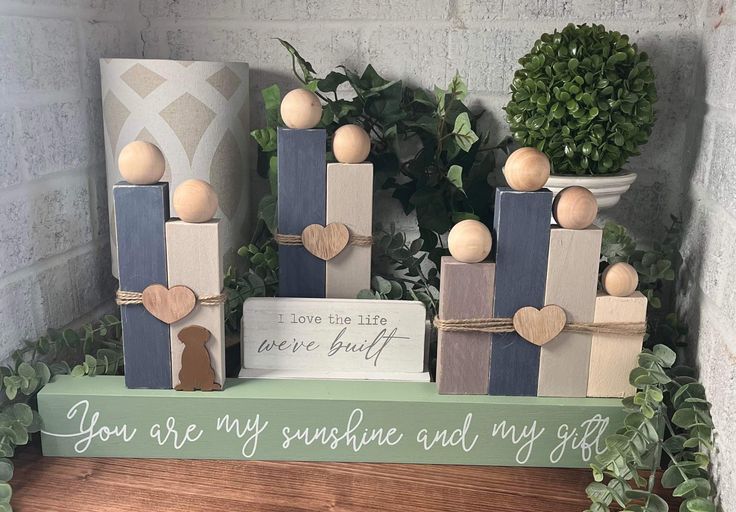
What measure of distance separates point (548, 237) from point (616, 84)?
0.23m

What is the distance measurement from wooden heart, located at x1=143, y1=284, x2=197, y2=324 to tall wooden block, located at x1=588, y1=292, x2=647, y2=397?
45cm

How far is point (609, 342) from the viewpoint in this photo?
809mm

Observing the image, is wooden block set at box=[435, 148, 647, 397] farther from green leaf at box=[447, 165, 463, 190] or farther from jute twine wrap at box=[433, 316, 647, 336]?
green leaf at box=[447, 165, 463, 190]

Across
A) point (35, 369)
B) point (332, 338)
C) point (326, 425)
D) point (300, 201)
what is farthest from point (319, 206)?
point (35, 369)

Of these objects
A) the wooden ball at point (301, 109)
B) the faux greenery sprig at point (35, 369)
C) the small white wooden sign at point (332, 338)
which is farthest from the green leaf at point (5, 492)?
the wooden ball at point (301, 109)

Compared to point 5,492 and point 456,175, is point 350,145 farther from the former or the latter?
point 5,492

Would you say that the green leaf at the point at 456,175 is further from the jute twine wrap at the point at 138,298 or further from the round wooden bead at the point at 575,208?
the jute twine wrap at the point at 138,298

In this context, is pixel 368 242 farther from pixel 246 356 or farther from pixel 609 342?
pixel 609 342

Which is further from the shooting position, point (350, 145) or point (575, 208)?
point (350, 145)

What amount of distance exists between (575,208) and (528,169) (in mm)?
67

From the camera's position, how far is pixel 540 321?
794 millimetres

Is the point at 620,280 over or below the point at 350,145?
below

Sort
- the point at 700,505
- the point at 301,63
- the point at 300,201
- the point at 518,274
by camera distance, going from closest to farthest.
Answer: the point at 700,505, the point at 518,274, the point at 300,201, the point at 301,63

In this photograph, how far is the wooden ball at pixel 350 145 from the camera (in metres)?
0.87
